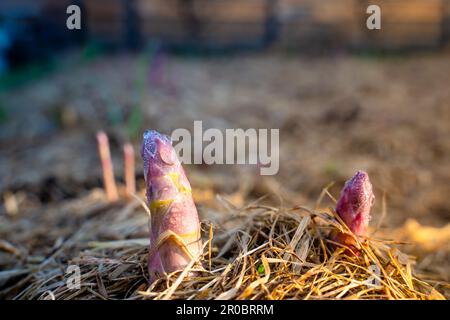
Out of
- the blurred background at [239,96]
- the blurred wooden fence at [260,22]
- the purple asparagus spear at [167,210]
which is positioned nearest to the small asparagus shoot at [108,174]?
the blurred background at [239,96]

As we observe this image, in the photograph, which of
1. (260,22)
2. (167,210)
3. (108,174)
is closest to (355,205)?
(167,210)

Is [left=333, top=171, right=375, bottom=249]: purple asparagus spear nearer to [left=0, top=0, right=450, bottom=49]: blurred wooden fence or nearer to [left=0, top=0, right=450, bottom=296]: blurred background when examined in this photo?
[left=0, top=0, right=450, bottom=296]: blurred background

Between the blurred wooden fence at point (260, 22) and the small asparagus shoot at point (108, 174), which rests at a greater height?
the blurred wooden fence at point (260, 22)

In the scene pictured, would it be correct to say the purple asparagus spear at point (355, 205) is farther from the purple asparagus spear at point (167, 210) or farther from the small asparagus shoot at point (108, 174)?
the small asparagus shoot at point (108, 174)

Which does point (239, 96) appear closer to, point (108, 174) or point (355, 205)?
point (108, 174)

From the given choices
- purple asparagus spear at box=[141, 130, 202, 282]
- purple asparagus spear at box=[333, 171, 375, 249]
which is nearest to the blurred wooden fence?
purple asparagus spear at box=[333, 171, 375, 249]
